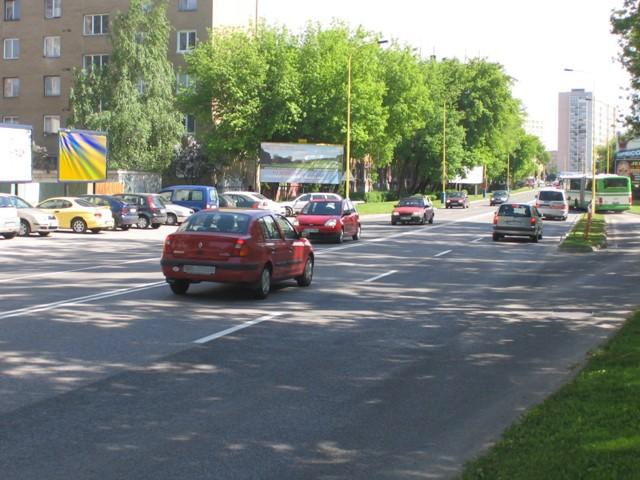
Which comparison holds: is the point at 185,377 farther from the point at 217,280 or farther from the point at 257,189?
the point at 257,189

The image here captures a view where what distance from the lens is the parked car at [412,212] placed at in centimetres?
4547

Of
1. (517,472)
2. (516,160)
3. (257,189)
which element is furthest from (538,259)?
(516,160)

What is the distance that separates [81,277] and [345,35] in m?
56.2

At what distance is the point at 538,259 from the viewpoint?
Result: 2603cm

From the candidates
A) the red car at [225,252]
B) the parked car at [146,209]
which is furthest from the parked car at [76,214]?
the red car at [225,252]

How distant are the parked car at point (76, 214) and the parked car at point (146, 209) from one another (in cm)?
399

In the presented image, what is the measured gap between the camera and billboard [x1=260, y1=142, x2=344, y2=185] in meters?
61.9

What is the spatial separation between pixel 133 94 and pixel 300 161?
1188 cm

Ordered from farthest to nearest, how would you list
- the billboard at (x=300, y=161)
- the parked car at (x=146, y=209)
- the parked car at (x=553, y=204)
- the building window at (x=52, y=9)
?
the building window at (x=52, y=9)
the billboard at (x=300, y=161)
the parked car at (x=553, y=204)
the parked car at (x=146, y=209)

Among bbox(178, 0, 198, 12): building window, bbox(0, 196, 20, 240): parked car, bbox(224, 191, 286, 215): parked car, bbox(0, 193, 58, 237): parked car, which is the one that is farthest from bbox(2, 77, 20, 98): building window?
bbox(0, 196, 20, 240): parked car

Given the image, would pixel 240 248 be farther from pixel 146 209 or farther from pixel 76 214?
pixel 146 209

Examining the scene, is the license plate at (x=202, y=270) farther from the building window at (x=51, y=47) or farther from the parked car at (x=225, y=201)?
the building window at (x=51, y=47)

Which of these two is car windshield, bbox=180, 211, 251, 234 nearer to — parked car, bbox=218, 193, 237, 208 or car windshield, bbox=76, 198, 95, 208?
car windshield, bbox=76, 198, 95, 208

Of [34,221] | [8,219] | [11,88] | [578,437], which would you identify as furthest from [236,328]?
[11,88]
